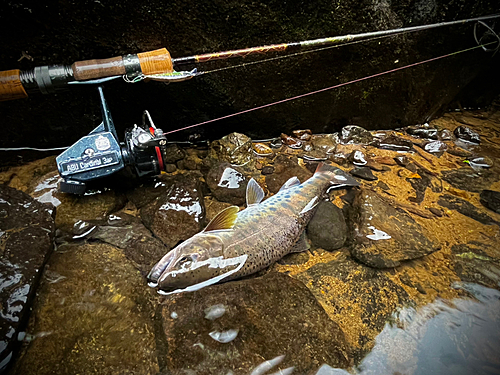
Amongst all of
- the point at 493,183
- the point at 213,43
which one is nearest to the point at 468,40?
the point at 493,183

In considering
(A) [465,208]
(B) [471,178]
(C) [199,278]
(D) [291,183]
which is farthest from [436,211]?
(C) [199,278]

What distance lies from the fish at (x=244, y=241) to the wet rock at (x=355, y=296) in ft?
1.21

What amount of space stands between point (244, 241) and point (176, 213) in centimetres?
85

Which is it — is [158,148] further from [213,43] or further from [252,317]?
[252,317]

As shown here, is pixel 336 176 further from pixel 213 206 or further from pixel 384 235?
pixel 213 206

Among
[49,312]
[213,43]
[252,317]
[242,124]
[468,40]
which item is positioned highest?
[213,43]

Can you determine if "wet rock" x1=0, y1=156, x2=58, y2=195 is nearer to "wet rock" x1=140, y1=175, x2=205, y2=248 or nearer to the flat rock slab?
"wet rock" x1=140, y1=175, x2=205, y2=248

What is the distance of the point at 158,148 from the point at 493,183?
4.33m

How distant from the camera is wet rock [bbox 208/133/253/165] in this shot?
3951 mm

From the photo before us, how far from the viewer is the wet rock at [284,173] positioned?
3723mm

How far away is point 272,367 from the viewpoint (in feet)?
6.82

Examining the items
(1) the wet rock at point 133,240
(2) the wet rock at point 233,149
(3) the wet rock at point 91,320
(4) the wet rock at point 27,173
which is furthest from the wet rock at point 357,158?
(4) the wet rock at point 27,173

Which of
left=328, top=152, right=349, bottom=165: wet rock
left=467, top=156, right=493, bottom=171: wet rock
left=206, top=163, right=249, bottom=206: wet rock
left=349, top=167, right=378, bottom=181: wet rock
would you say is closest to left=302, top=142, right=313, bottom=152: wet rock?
left=328, top=152, right=349, bottom=165: wet rock

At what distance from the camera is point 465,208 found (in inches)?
142
